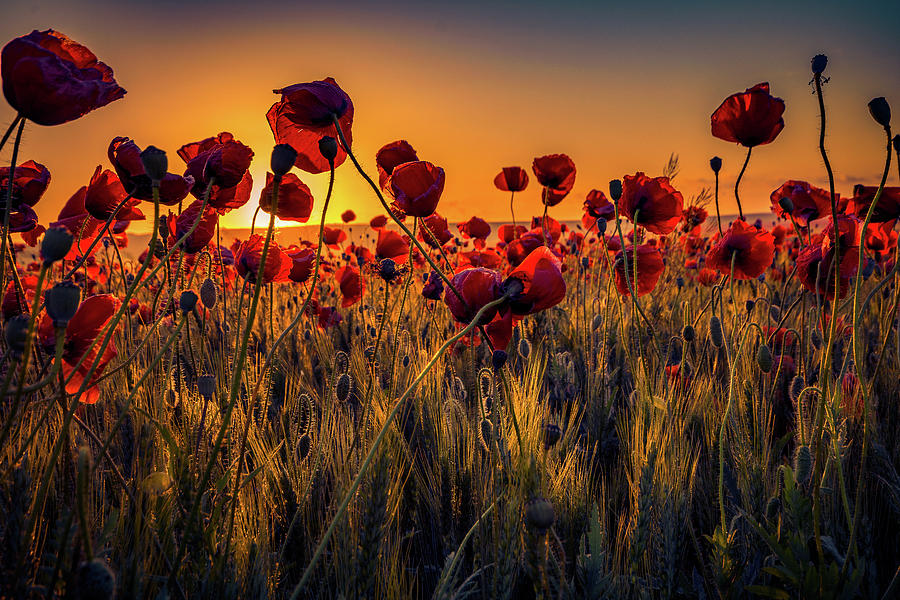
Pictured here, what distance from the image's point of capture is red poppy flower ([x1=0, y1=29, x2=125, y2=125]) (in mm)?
729

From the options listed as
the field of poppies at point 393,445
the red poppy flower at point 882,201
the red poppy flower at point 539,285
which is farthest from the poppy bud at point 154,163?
the red poppy flower at point 882,201

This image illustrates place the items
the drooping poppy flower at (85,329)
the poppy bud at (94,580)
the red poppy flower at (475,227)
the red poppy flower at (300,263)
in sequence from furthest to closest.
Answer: the red poppy flower at (475,227), the red poppy flower at (300,263), the drooping poppy flower at (85,329), the poppy bud at (94,580)

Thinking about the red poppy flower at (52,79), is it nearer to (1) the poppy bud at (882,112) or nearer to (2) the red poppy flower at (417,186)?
(2) the red poppy flower at (417,186)

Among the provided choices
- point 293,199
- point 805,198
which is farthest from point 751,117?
point 293,199

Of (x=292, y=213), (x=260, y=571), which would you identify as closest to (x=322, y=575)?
(x=260, y=571)

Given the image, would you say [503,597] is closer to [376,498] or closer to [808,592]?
[376,498]

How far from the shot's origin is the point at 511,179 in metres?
2.82

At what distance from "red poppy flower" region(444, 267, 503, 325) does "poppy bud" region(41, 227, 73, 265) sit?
1.78 feet

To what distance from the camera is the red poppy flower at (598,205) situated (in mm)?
2584

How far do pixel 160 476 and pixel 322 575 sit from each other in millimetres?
437

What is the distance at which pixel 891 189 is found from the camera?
1183mm

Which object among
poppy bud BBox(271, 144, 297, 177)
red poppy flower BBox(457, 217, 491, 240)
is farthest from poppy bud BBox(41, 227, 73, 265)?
red poppy flower BBox(457, 217, 491, 240)

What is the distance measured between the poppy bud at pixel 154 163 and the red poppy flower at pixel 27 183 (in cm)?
61

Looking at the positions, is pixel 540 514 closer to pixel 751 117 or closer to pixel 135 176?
pixel 135 176
